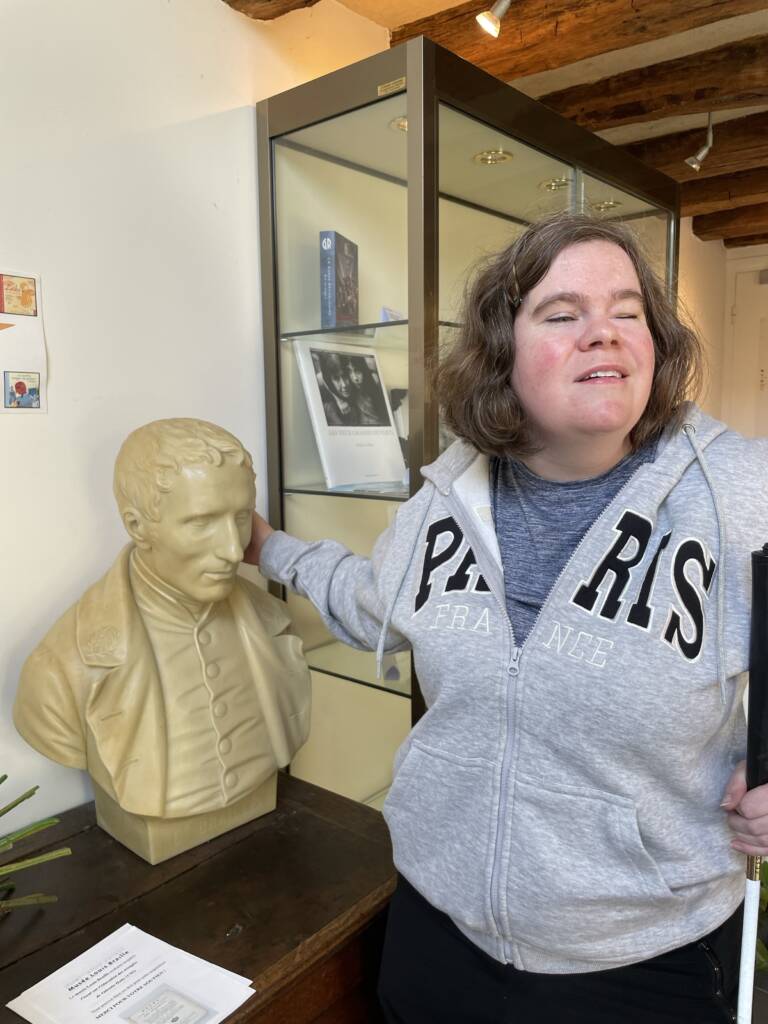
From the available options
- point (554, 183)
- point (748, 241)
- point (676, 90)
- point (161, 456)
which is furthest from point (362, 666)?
point (748, 241)

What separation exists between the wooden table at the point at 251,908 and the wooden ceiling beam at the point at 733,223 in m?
A: 4.16

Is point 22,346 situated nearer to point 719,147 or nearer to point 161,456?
point 161,456

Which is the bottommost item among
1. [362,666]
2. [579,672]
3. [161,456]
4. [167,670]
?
[362,666]

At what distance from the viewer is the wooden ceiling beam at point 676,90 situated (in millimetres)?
2568

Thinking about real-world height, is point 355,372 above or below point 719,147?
below

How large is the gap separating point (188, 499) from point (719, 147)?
10.1 ft

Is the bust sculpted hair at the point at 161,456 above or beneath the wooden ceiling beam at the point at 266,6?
beneath

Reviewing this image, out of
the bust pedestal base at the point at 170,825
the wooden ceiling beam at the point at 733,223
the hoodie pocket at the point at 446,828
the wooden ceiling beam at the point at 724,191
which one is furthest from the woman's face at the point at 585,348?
the wooden ceiling beam at the point at 733,223

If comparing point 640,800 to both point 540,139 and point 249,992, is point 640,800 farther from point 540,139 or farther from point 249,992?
point 540,139

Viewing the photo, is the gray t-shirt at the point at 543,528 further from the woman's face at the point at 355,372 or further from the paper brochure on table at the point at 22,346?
the paper brochure on table at the point at 22,346

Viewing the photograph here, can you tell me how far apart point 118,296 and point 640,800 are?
1430mm

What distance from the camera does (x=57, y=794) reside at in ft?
5.55

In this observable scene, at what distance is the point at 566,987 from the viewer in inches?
42.3

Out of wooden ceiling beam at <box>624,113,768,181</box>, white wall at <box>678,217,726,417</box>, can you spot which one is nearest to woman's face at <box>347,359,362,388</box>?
wooden ceiling beam at <box>624,113,768,181</box>
